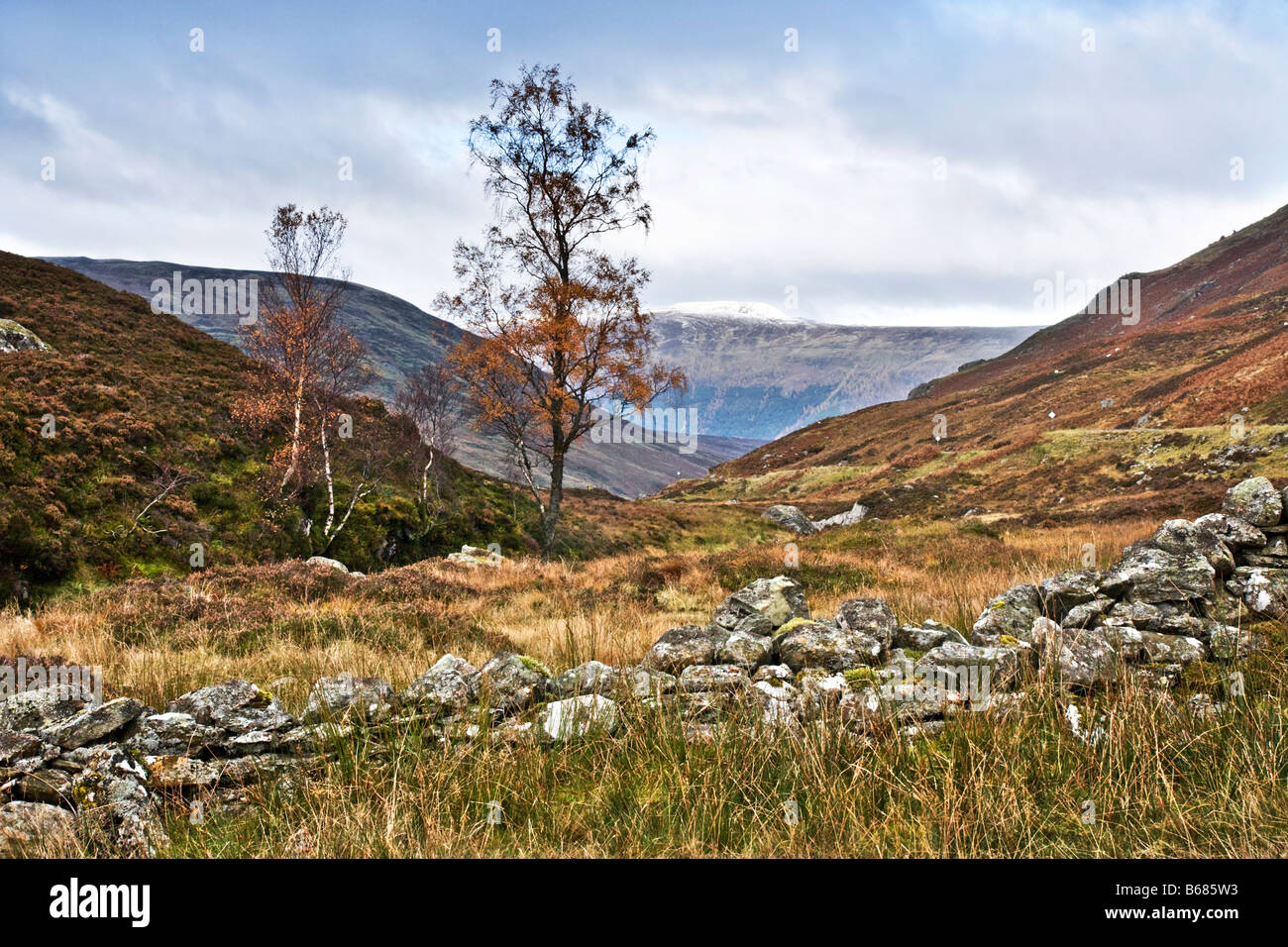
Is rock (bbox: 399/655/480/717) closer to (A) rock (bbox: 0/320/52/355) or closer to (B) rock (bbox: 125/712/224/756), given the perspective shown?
(B) rock (bbox: 125/712/224/756)

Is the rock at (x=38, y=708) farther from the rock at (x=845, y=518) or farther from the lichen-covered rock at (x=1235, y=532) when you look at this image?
the rock at (x=845, y=518)

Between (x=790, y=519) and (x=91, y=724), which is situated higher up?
(x=91, y=724)

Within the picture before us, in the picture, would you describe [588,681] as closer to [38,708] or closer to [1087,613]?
[38,708]

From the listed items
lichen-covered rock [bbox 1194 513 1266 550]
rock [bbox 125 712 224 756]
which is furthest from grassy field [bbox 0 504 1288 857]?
lichen-covered rock [bbox 1194 513 1266 550]

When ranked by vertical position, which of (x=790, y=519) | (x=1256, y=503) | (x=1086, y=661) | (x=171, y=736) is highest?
(x=1256, y=503)

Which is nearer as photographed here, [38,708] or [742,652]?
[38,708]

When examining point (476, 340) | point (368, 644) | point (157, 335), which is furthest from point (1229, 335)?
point (157, 335)

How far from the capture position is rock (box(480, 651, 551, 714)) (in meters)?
4.85

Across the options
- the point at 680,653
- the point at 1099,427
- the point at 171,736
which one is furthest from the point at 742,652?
the point at 1099,427

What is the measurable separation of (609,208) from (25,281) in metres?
27.5

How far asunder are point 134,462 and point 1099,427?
170ft

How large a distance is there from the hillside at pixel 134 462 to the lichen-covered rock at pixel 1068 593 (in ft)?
57.7

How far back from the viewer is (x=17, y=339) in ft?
69.0
